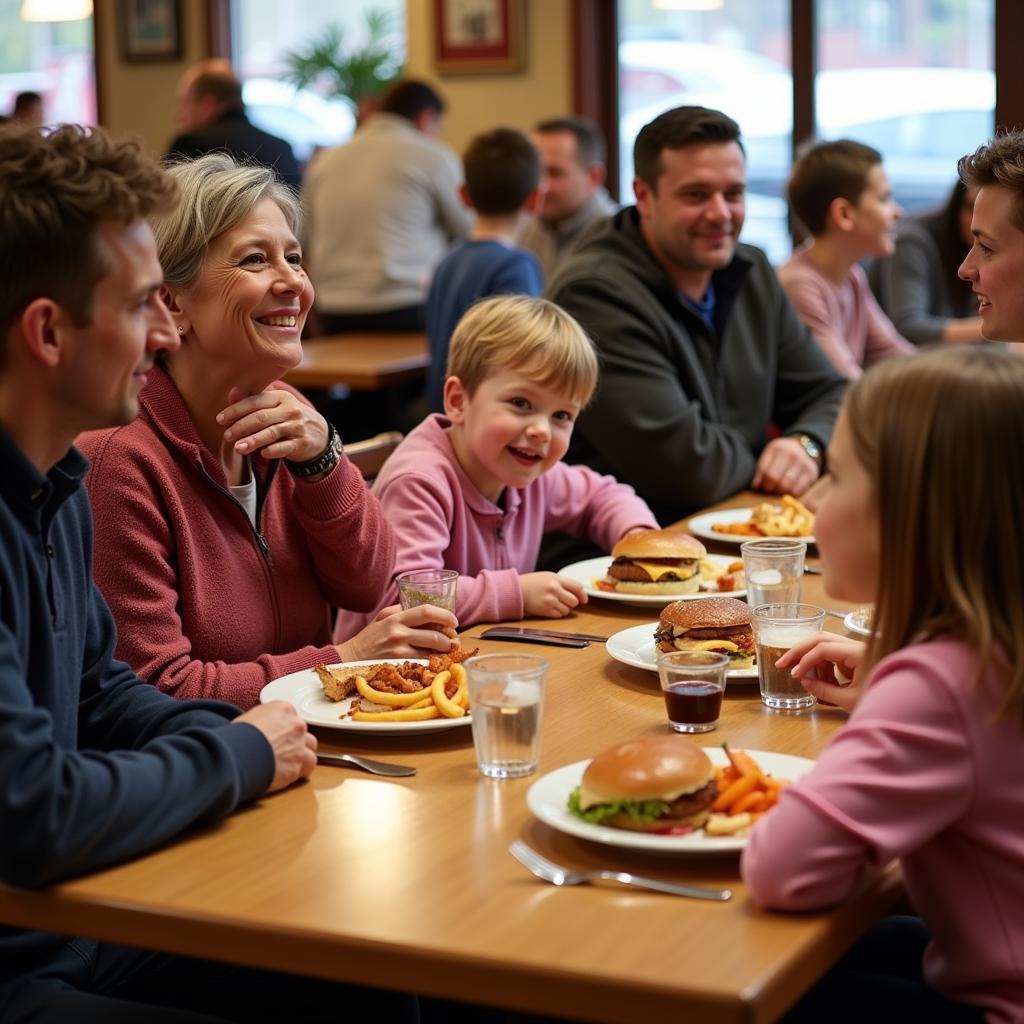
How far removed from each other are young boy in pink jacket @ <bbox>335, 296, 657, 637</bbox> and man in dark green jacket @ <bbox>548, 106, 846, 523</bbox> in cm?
72

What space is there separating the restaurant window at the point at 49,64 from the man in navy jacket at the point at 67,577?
8381 millimetres

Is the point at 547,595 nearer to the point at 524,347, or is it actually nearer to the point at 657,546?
the point at 657,546

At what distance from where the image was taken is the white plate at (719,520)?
2.76 m

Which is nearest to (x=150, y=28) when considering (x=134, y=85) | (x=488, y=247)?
(x=134, y=85)

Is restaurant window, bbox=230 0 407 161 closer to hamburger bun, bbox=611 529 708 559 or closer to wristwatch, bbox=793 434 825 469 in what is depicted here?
wristwatch, bbox=793 434 825 469

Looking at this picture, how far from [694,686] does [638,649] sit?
341mm

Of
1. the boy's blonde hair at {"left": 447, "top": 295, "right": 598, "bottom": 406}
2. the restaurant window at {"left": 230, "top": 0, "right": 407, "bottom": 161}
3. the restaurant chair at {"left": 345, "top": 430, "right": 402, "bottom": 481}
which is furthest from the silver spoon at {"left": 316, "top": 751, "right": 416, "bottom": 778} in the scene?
the restaurant window at {"left": 230, "top": 0, "right": 407, "bottom": 161}

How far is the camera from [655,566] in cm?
243

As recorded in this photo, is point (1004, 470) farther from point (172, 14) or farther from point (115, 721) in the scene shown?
point (172, 14)

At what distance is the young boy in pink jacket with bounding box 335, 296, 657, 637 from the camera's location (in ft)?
8.30

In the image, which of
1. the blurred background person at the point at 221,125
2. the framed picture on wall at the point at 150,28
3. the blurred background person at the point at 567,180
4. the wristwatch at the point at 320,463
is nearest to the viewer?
the wristwatch at the point at 320,463

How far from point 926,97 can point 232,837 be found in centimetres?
676

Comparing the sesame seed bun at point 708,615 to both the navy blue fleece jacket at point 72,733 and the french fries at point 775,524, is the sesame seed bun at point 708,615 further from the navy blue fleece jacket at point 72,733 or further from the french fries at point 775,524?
the french fries at point 775,524

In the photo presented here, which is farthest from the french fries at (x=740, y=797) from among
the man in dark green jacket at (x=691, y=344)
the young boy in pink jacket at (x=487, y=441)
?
the man in dark green jacket at (x=691, y=344)
